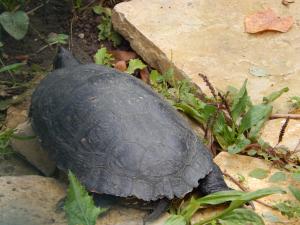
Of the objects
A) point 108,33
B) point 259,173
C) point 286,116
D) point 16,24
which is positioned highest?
point 16,24

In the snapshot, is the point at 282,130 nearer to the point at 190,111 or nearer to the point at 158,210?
the point at 190,111

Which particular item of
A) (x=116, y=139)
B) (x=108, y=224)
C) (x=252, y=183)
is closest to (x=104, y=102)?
(x=116, y=139)

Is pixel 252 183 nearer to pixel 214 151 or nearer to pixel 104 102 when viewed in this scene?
pixel 214 151

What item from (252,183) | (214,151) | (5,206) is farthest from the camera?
(214,151)

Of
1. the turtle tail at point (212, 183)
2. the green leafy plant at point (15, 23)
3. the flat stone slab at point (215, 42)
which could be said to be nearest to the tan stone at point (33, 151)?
the green leafy plant at point (15, 23)

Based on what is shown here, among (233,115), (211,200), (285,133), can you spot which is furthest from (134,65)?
(211,200)

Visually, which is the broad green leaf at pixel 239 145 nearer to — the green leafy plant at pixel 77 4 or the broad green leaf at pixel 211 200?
the broad green leaf at pixel 211 200
